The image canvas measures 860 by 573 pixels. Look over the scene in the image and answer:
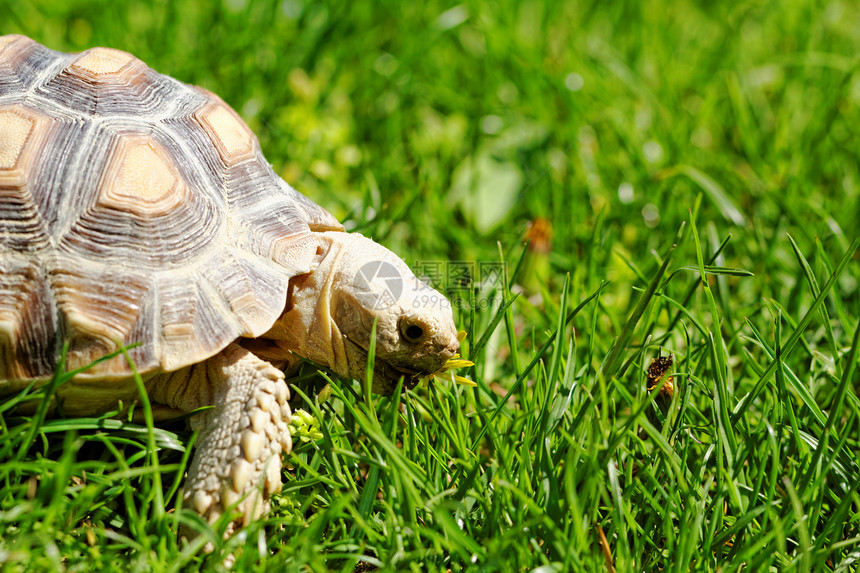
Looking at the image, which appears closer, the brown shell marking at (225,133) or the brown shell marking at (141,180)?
the brown shell marking at (141,180)

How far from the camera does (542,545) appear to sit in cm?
206

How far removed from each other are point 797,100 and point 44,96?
4552 mm

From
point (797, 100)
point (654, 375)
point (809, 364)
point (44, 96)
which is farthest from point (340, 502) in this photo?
point (797, 100)

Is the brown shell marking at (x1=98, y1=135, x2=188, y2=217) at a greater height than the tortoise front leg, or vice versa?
the brown shell marking at (x1=98, y1=135, x2=188, y2=217)

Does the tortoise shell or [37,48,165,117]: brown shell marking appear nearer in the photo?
the tortoise shell

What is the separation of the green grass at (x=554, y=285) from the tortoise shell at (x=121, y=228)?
28 cm

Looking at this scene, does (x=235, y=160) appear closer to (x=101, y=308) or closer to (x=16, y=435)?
(x=101, y=308)

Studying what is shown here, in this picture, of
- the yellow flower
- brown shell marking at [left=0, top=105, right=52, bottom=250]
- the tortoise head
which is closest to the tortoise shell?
brown shell marking at [left=0, top=105, right=52, bottom=250]

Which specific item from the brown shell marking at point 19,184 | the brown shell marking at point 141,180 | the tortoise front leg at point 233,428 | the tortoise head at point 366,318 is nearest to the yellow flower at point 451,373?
the tortoise head at point 366,318

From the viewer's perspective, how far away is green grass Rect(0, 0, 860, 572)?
199cm

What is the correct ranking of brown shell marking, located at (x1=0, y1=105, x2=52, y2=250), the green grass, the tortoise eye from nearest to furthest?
1. the green grass
2. brown shell marking, located at (x1=0, y1=105, x2=52, y2=250)
3. the tortoise eye

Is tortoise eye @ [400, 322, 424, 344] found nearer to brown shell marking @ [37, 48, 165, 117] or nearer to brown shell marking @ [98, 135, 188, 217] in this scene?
brown shell marking @ [98, 135, 188, 217]

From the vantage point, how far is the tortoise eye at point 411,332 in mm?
2275

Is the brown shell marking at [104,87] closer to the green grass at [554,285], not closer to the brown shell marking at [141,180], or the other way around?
the brown shell marking at [141,180]
